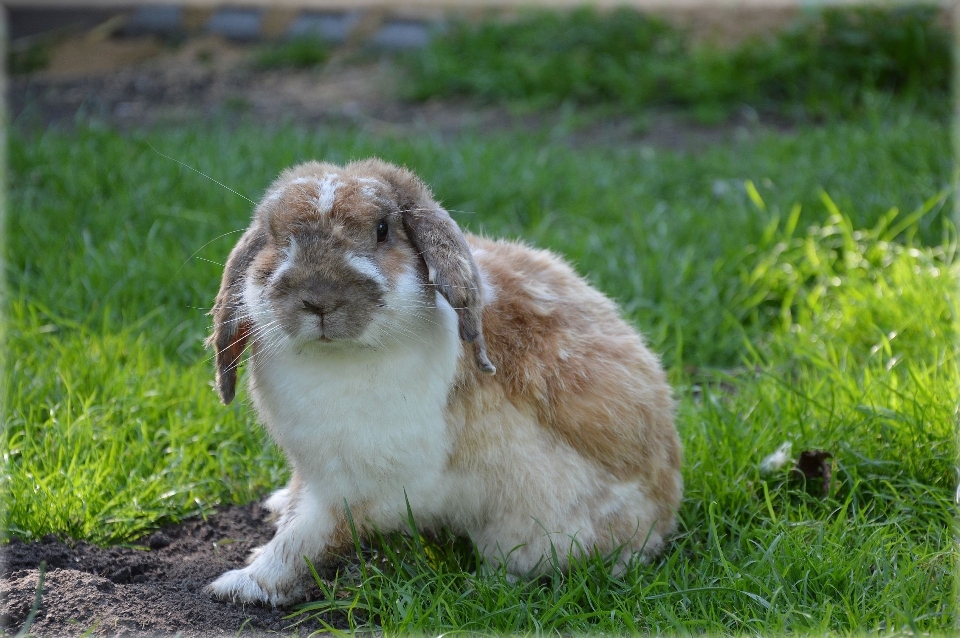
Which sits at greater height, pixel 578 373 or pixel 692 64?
pixel 692 64

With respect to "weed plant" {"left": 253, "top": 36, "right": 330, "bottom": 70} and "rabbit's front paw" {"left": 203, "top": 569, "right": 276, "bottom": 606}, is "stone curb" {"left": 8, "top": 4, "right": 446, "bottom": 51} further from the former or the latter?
"rabbit's front paw" {"left": 203, "top": 569, "right": 276, "bottom": 606}

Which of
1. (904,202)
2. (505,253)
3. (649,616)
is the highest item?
(505,253)

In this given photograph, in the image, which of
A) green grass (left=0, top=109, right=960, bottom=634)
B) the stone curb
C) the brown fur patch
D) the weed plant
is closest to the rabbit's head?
the brown fur patch

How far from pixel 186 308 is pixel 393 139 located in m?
2.16

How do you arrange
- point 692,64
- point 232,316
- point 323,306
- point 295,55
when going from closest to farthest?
point 323,306 → point 232,316 → point 692,64 → point 295,55

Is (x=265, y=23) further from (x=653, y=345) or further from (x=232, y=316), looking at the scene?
(x=232, y=316)

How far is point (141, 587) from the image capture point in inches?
108

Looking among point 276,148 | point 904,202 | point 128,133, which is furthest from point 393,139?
point 904,202

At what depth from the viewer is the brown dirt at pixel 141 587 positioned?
252 cm

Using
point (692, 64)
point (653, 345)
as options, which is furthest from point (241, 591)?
point (692, 64)

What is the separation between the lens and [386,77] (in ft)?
25.3

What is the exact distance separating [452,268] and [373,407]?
0.43 m

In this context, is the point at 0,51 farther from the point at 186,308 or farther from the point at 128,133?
the point at 186,308

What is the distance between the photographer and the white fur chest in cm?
263
